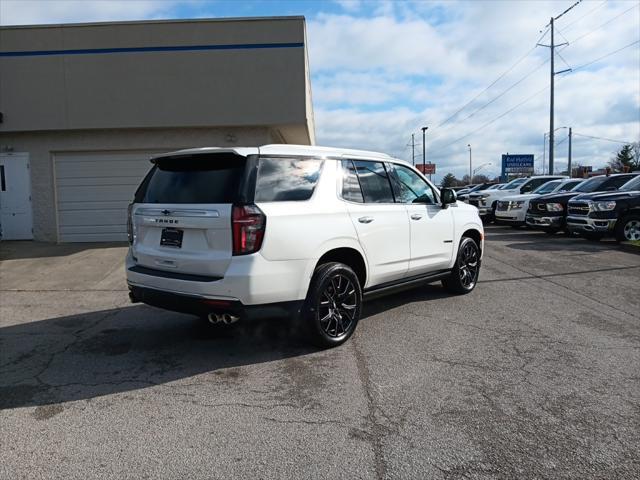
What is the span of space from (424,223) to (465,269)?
1469 millimetres

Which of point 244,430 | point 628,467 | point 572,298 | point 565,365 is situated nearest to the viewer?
point 628,467

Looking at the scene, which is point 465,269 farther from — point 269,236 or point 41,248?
point 41,248

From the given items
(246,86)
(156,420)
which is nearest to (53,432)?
(156,420)

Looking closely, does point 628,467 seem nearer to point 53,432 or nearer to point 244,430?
point 244,430

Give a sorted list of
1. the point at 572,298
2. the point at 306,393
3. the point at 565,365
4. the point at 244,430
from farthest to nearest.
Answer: the point at 572,298 → the point at 565,365 → the point at 306,393 → the point at 244,430

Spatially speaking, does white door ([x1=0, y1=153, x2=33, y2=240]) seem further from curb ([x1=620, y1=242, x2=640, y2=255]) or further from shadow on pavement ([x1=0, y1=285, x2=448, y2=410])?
curb ([x1=620, y1=242, x2=640, y2=255])

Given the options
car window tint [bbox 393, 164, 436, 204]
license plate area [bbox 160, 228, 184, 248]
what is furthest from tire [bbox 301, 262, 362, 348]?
car window tint [bbox 393, 164, 436, 204]

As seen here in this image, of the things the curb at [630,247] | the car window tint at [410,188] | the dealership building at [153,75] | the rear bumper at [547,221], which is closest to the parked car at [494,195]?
the rear bumper at [547,221]

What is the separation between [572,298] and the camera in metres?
7.09

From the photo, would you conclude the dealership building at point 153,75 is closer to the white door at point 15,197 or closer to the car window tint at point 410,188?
the white door at point 15,197

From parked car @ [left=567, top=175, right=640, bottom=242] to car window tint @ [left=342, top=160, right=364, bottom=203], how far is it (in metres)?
9.85

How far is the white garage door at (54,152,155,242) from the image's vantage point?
13469 mm

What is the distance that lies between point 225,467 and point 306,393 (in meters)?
1.13

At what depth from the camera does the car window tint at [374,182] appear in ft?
18.2
